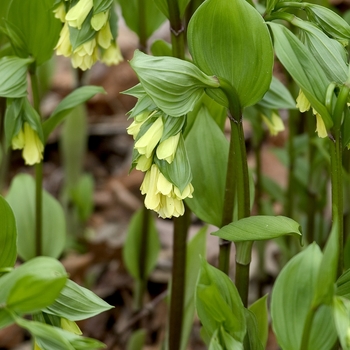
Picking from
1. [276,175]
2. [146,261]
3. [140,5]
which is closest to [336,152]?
[140,5]

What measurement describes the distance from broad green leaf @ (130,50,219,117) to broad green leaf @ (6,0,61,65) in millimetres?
514

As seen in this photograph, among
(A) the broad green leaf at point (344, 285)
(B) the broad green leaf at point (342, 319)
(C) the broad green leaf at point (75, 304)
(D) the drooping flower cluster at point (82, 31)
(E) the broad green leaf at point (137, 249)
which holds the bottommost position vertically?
(E) the broad green leaf at point (137, 249)

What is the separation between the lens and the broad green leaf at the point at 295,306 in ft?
3.84

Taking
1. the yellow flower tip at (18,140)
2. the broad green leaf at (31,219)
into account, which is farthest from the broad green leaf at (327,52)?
the broad green leaf at (31,219)

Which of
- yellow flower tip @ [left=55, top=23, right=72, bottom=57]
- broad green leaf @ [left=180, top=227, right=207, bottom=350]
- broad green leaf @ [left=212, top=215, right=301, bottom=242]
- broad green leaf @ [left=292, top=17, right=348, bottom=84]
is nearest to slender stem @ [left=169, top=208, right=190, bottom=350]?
broad green leaf @ [left=180, top=227, right=207, bottom=350]

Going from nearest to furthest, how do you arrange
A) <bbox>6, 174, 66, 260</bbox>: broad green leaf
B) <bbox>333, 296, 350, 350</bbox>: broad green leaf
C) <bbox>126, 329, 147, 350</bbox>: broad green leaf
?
<bbox>333, 296, 350, 350</bbox>: broad green leaf → <bbox>6, 174, 66, 260</bbox>: broad green leaf → <bbox>126, 329, 147, 350</bbox>: broad green leaf

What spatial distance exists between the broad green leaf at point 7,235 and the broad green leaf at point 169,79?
1.18 feet

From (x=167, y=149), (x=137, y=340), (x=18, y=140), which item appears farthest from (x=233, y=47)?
(x=137, y=340)

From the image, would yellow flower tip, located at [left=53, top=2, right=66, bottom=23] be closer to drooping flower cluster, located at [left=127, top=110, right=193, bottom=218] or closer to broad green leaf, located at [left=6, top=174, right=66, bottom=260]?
drooping flower cluster, located at [left=127, top=110, right=193, bottom=218]

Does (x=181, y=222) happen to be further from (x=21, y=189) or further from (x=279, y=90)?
(x=21, y=189)

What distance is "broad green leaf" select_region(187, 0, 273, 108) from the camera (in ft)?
3.74

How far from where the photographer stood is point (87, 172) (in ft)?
11.2

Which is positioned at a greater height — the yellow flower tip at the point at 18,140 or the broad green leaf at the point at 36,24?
the broad green leaf at the point at 36,24

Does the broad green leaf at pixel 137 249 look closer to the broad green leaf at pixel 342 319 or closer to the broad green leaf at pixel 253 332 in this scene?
the broad green leaf at pixel 253 332
